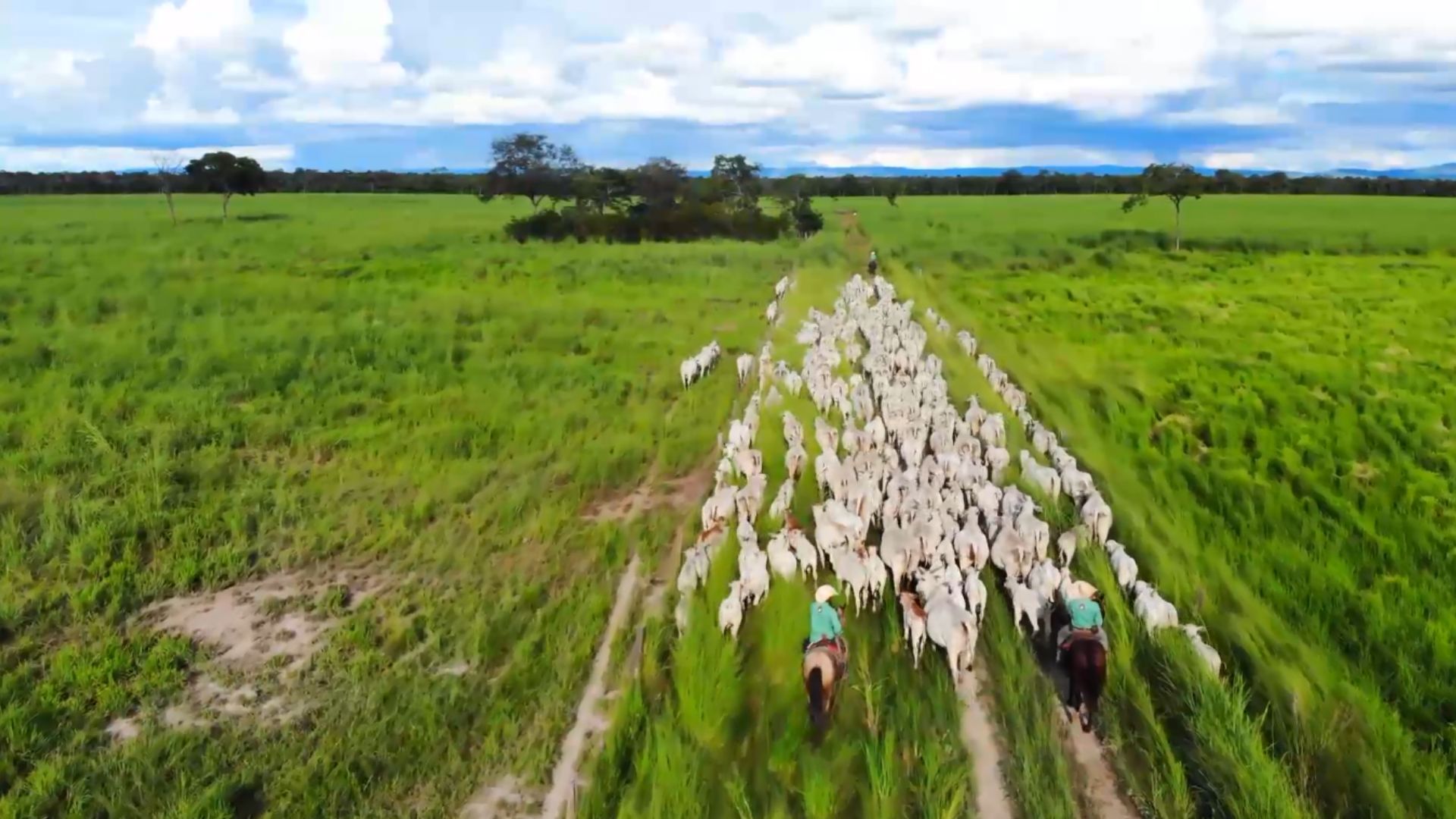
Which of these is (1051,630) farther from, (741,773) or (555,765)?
(555,765)

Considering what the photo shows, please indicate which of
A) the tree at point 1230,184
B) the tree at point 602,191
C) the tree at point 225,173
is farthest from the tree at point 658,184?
the tree at point 1230,184

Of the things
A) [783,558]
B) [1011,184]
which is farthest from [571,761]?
[1011,184]

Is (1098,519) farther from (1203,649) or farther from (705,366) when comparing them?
(705,366)

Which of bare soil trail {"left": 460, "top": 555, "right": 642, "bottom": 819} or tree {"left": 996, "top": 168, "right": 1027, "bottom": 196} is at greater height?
tree {"left": 996, "top": 168, "right": 1027, "bottom": 196}

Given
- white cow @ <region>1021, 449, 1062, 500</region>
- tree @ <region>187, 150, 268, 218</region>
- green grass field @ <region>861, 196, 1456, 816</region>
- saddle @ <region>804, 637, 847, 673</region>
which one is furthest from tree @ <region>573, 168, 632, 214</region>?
saddle @ <region>804, 637, 847, 673</region>

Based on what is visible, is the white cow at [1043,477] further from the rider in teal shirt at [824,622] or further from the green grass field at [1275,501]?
the rider in teal shirt at [824,622]

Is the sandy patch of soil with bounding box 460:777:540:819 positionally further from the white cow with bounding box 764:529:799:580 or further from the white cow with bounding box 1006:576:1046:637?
the white cow with bounding box 1006:576:1046:637

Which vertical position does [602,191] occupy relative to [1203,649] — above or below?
above

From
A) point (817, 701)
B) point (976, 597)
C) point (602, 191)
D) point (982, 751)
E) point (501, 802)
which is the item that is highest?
point (602, 191)
